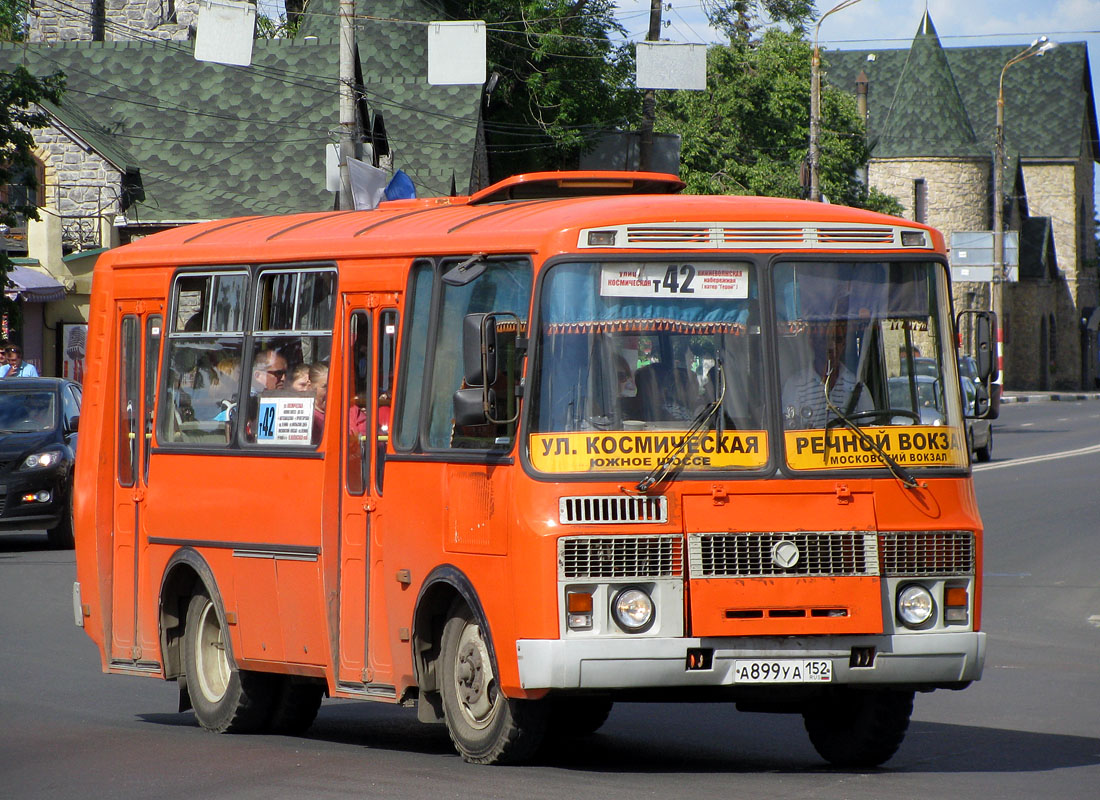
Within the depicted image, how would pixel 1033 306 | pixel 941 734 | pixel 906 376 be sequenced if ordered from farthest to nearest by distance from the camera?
pixel 1033 306
pixel 941 734
pixel 906 376

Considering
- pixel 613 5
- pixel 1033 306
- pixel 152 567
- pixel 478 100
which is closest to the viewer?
pixel 152 567

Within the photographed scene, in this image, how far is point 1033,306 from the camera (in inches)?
3597

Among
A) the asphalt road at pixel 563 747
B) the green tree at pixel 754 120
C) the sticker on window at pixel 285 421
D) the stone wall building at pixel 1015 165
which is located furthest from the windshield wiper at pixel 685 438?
the stone wall building at pixel 1015 165

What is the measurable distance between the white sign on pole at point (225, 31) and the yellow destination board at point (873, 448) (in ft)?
54.8

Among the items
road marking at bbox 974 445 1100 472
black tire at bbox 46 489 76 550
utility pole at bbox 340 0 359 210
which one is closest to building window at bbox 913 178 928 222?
road marking at bbox 974 445 1100 472

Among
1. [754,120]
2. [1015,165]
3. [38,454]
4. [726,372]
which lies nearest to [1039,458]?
[38,454]

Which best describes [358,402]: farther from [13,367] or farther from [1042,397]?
[1042,397]

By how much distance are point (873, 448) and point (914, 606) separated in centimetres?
69

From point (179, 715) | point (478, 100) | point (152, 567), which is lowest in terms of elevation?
point (179, 715)

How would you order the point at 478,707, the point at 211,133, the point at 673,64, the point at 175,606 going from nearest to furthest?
A: the point at 478,707 < the point at 175,606 < the point at 673,64 < the point at 211,133

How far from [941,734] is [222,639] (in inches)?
149

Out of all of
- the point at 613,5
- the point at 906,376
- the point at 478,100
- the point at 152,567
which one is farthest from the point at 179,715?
the point at 613,5

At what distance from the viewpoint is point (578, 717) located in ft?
31.5

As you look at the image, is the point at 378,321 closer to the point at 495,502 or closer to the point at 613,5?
the point at 495,502
